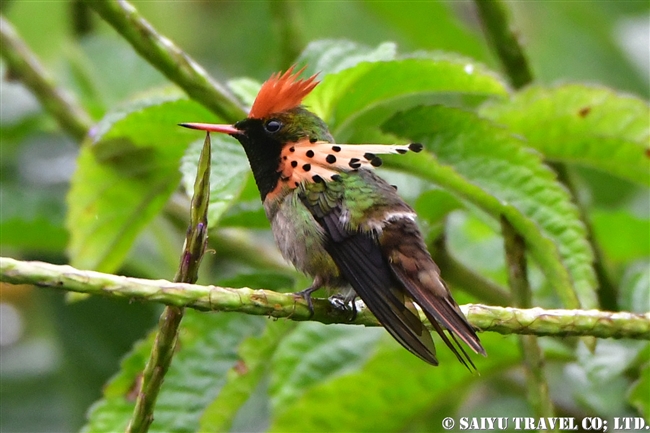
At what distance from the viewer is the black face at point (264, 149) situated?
2252 millimetres

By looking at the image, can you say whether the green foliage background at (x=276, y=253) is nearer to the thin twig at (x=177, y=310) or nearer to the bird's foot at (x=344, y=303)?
the bird's foot at (x=344, y=303)

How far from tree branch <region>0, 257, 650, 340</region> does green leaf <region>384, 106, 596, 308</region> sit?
0.33 metres

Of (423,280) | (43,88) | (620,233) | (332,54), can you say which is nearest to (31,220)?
(43,88)

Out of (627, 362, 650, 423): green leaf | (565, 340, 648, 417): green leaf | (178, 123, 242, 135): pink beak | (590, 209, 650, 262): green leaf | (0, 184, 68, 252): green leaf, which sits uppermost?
(590, 209, 650, 262): green leaf

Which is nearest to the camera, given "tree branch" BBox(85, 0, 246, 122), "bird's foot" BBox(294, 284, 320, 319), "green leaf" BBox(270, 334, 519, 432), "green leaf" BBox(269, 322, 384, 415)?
"bird's foot" BBox(294, 284, 320, 319)

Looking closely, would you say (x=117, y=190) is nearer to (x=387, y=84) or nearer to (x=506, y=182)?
(x=387, y=84)

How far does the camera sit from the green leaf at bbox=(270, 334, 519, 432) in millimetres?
2486

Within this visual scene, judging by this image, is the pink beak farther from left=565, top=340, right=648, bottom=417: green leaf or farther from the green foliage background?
left=565, top=340, right=648, bottom=417: green leaf

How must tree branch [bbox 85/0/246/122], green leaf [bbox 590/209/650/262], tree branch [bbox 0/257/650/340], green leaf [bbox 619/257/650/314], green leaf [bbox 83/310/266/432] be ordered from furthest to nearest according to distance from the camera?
1. green leaf [bbox 590/209/650/262]
2. green leaf [bbox 619/257/650/314]
3. green leaf [bbox 83/310/266/432]
4. tree branch [bbox 85/0/246/122]
5. tree branch [bbox 0/257/650/340]

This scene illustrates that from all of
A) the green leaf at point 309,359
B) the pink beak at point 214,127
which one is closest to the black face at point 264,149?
the pink beak at point 214,127

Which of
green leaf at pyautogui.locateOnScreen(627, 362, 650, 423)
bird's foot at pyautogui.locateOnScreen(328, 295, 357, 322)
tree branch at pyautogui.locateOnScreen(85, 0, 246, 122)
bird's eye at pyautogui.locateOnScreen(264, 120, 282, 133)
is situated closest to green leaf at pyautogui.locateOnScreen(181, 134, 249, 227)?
tree branch at pyautogui.locateOnScreen(85, 0, 246, 122)

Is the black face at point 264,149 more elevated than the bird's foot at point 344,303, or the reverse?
the black face at point 264,149

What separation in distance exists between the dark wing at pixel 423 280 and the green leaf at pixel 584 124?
0.43 meters

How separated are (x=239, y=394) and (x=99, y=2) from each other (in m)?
0.99
